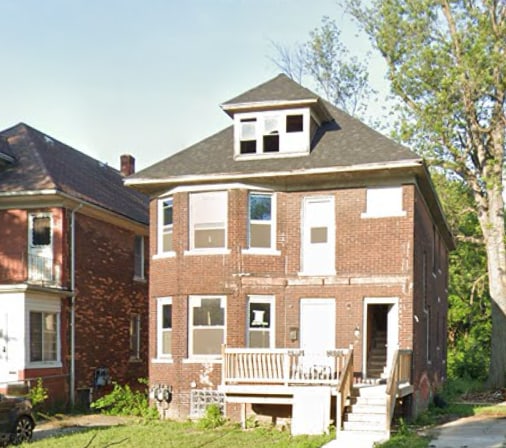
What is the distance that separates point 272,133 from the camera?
20828mm

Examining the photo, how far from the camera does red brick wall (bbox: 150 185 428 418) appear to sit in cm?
1914

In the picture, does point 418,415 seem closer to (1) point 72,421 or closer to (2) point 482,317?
(1) point 72,421

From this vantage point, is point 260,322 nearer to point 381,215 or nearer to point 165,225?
point 165,225

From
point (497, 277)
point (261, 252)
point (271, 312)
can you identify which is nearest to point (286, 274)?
point (261, 252)

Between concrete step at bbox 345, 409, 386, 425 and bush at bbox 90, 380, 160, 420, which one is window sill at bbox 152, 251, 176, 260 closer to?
bush at bbox 90, 380, 160, 420

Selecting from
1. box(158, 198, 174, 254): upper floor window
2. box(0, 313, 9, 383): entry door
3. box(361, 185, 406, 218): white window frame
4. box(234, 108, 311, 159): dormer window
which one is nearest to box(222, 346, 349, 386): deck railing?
box(361, 185, 406, 218): white window frame

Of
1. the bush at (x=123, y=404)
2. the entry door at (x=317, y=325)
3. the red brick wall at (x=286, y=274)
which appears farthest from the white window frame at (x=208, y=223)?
the bush at (x=123, y=404)

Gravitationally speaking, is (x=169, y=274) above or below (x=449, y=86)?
below

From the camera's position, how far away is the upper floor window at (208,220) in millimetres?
20188

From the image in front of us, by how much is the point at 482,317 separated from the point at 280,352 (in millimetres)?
26637

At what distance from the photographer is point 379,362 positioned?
20828 mm

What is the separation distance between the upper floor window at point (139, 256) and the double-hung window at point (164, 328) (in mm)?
6928

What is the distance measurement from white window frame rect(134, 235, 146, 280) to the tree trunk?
13.2 m

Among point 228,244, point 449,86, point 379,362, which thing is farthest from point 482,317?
point 228,244
